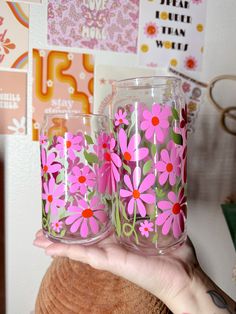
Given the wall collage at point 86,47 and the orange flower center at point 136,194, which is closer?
the orange flower center at point 136,194

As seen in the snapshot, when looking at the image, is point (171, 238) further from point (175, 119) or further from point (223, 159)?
point (223, 159)

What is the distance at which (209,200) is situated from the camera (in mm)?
1033

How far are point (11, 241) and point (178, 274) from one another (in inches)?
19.6

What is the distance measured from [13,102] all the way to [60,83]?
0.13m

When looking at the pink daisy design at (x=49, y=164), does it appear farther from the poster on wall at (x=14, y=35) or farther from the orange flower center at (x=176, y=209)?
the poster on wall at (x=14, y=35)

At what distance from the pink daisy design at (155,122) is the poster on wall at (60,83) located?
0.38 m

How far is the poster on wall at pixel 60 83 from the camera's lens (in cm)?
87

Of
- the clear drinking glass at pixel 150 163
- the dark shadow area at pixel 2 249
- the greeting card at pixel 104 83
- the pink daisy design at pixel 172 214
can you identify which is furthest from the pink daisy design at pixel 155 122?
the dark shadow area at pixel 2 249

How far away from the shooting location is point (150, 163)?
0.57 meters

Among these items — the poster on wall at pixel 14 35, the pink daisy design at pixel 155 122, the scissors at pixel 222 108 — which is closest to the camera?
the pink daisy design at pixel 155 122

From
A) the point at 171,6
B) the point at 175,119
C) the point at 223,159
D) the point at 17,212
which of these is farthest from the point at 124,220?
the point at 171,6

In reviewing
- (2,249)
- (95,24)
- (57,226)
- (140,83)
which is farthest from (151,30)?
(2,249)

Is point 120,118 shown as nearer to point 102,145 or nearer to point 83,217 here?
point 102,145

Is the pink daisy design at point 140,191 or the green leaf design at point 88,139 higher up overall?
the green leaf design at point 88,139
